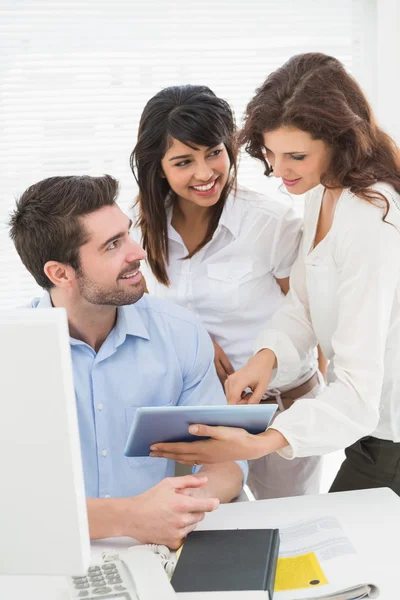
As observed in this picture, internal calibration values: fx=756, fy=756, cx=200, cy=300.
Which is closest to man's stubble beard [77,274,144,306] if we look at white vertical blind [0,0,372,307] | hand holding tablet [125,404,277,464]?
hand holding tablet [125,404,277,464]

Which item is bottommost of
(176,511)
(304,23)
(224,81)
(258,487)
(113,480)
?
(258,487)

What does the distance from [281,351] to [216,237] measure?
44 centimetres

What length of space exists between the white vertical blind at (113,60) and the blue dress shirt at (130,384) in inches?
87.6

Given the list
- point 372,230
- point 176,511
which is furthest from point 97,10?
point 176,511

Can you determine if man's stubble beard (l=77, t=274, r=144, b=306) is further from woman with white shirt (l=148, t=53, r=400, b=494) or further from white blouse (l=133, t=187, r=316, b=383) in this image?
white blouse (l=133, t=187, r=316, b=383)

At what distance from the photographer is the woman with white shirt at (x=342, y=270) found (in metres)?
1.44

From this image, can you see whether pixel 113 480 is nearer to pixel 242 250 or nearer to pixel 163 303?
pixel 163 303

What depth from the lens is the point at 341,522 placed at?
1.35 metres

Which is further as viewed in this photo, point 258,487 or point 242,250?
point 258,487

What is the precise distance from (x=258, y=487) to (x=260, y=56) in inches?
94.0

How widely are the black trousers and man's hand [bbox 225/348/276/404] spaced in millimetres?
237

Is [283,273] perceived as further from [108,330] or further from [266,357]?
[108,330]

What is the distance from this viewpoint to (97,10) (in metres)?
3.61

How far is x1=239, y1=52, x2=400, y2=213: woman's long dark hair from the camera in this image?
1.48 metres
